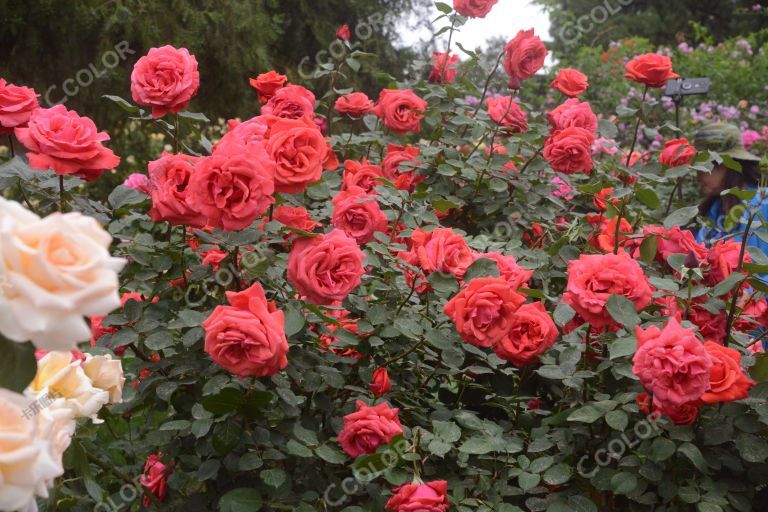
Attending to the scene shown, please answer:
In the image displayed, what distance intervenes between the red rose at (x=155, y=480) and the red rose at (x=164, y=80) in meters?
0.77

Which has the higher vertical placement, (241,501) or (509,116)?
(509,116)

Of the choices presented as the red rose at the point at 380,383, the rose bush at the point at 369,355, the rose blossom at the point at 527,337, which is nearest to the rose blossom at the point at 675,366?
the rose bush at the point at 369,355

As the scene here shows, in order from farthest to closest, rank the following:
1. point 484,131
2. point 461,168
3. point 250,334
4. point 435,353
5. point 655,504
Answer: point 484,131
point 461,168
point 435,353
point 655,504
point 250,334

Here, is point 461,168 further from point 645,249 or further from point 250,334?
point 250,334

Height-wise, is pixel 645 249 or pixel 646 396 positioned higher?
pixel 645 249

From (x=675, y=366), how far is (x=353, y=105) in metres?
1.50

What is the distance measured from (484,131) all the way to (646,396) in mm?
1115

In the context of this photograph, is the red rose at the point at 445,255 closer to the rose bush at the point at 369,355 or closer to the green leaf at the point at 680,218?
the rose bush at the point at 369,355

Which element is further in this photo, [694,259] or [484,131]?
[484,131]

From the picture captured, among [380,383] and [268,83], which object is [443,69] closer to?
[268,83]

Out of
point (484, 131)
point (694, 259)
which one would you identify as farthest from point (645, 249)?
point (484, 131)

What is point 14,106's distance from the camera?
175 cm

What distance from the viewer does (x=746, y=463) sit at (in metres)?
1.61

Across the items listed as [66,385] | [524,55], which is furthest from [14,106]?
[524,55]
